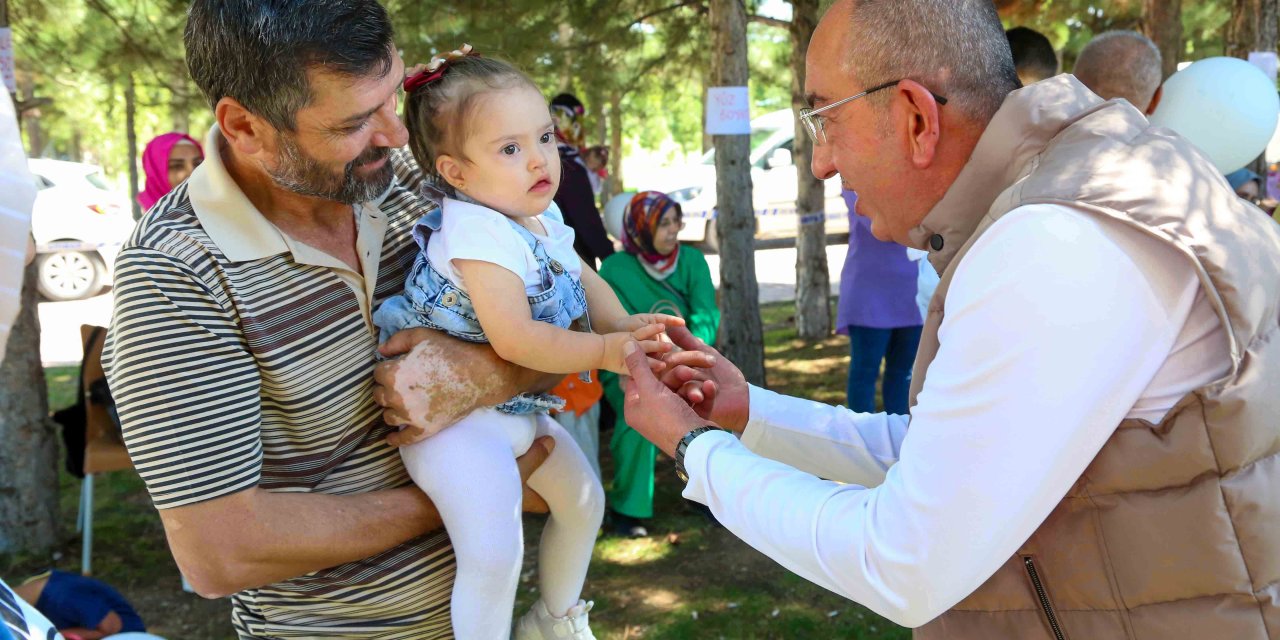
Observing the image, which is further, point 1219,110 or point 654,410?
point 1219,110

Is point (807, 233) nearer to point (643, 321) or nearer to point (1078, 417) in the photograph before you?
point (643, 321)

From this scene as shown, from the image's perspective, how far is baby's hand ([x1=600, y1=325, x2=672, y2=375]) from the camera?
2141 millimetres

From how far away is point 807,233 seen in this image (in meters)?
9.10

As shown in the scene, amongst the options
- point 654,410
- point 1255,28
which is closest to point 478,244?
point 654,410

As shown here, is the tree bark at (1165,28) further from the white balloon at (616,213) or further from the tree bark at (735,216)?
the white balloon at (616,213)

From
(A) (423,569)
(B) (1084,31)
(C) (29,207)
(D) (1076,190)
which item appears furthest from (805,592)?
(B) (1084,31)

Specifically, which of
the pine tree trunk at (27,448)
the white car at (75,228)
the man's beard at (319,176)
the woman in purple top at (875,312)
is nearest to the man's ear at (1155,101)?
the woman in purple top at (875,312)

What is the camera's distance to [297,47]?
1699mm

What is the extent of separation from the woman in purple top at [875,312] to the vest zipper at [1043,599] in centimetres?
450

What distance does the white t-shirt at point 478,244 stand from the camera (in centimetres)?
206

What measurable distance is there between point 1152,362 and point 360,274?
135 cm

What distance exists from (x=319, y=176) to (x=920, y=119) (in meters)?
1.03

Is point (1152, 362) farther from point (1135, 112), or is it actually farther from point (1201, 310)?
point (1135, 112)

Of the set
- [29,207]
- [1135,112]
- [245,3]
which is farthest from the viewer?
[245,3]
